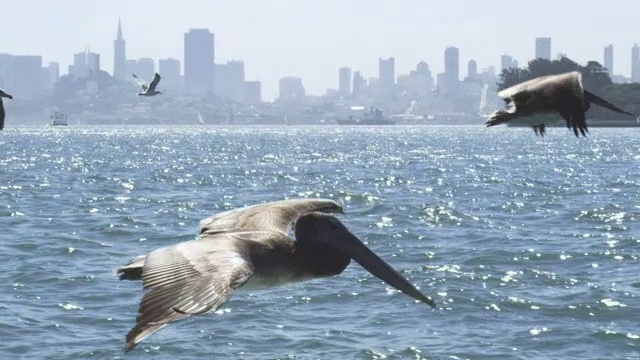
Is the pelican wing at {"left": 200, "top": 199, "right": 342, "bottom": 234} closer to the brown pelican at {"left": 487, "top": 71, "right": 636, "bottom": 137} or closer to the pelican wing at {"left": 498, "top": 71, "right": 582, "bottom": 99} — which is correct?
the brown pelican at {"left": 487, "top": 71, "right": 636, "bottom": 137}

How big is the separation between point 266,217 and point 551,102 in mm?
2148

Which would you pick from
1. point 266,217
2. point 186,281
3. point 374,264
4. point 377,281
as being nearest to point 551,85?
point 266,217

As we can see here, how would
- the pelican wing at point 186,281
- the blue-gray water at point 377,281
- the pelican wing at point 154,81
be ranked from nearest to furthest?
the pelican wing at point 186,281 → the blue-gray water at point 377,281 → the pelican wing at point 154,81

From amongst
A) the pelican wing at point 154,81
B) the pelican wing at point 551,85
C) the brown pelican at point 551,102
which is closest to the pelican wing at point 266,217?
the brown pelican at point 551,102

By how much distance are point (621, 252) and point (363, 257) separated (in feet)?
53.5

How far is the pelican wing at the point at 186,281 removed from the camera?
6.12m

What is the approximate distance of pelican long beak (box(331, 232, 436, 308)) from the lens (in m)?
7.39

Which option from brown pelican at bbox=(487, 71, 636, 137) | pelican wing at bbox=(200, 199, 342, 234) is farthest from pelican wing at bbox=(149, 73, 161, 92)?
brown pelican at bbox=(487, 71, 636, 137)

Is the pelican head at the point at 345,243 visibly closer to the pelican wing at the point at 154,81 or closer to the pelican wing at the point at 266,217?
the pelican wing at the point at 266,217

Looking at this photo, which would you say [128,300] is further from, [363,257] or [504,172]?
[504,172]

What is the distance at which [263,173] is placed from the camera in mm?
57406

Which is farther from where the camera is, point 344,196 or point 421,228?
point 344,196

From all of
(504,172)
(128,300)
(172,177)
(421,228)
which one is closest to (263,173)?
(172,177)

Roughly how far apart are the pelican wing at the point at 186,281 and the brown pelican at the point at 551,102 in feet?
8.63
